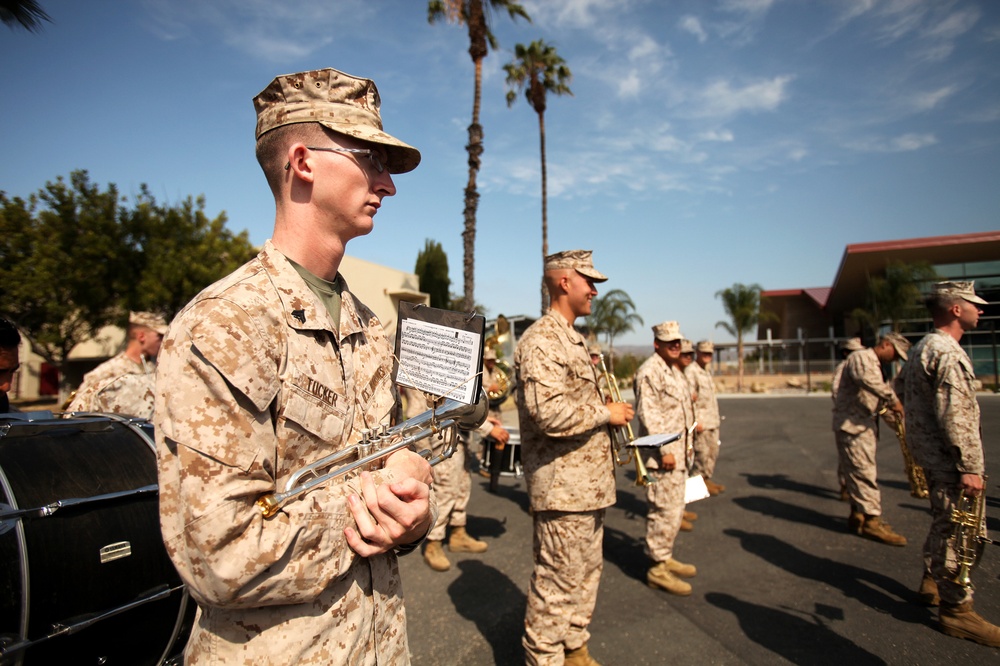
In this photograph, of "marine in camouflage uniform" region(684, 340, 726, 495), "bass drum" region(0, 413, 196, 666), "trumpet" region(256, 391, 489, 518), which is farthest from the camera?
"marine in camouflage uniform" region(684, 340, 726, 495)

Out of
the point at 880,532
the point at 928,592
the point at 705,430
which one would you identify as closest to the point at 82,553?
the point at 928,592

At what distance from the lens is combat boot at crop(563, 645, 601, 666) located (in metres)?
3.45

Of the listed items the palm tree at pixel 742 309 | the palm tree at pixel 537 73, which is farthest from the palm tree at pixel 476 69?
the palm tree at pixel 742 309

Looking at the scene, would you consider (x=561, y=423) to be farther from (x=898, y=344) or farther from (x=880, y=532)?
(x=898, y=344)

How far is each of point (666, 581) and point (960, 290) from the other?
11.2ft

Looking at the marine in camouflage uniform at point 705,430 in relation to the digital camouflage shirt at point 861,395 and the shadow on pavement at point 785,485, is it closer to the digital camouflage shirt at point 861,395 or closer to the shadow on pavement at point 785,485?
the shadow on pavement at point 785,485

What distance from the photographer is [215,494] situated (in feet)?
3.85

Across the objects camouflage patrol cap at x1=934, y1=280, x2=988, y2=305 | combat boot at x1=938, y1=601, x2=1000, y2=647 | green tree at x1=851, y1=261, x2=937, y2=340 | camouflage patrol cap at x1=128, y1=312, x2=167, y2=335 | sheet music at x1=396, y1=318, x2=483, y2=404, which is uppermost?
green tree at x1=851, y1=261, x2=937, y2=340

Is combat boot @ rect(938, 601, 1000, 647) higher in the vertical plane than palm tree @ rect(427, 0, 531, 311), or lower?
lower

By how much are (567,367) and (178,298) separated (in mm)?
22979

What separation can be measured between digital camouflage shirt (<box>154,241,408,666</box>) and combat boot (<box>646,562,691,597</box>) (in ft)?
13.1

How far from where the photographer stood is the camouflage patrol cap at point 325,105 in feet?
5.04

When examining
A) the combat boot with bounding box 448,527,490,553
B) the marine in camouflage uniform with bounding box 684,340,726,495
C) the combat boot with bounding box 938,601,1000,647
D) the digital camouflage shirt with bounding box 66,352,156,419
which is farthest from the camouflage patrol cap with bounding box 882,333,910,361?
the digital camouflage shirt with bounding box 66,352,156,419

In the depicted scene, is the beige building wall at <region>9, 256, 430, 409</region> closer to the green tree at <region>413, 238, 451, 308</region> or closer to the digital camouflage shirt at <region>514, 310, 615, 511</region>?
the green tree at <region>413, 238, 451, 308</region>
